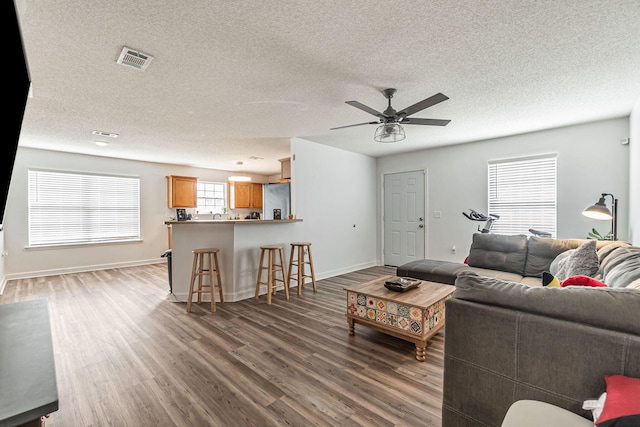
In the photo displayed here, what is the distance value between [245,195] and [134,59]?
641cm

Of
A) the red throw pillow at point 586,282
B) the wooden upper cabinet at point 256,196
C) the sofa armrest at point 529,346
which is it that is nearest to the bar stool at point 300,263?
the sofa armrest at point 529,346

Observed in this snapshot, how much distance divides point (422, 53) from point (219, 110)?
241 cm

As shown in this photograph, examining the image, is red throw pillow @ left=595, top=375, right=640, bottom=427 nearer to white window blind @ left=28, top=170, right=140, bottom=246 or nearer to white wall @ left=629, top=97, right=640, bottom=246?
white wall @ left=629, top=97, right=640, bottom=246

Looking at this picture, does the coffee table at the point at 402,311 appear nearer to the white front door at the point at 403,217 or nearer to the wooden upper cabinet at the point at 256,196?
the white front door at the point at 403,217

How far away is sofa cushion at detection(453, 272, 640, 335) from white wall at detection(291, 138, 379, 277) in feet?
12.0

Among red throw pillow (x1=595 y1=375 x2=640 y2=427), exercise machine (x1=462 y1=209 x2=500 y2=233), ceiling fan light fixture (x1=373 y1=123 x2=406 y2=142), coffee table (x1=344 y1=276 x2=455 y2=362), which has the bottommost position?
coffee table (x1=344 y1=276 x2=455 y2=362)

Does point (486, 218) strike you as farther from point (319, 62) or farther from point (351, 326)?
point (319, 62)

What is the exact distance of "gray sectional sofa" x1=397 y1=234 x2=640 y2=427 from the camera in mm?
1058

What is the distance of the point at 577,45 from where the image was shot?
2160 mm

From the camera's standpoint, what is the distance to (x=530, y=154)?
179 inches

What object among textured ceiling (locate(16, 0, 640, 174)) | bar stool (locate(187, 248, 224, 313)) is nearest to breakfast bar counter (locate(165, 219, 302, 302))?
bar stool (locate(187, 248, 224, 313))

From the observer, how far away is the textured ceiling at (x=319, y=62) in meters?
1.80

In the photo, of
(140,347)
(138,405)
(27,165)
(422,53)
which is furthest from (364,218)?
(27,165)

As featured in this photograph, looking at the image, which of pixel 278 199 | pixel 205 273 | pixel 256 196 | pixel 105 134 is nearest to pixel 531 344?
pixel 205 273
